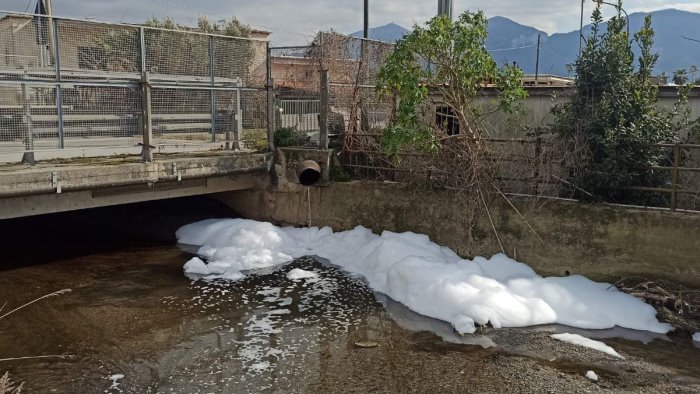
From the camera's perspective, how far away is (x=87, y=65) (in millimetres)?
10695

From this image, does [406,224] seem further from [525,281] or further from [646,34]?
[646,34]

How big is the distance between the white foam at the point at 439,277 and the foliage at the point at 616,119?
1.72 metres

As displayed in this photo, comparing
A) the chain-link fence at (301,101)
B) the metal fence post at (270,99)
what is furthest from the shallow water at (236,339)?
the chain-link fence at (301,101)

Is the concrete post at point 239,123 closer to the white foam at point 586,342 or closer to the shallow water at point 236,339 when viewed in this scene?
the shallow water at point 236,339

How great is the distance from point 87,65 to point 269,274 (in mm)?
5375

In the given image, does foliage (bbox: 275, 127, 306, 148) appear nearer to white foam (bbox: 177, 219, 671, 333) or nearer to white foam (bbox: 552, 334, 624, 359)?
white foam (bbox: 177, 219, 671, 333)

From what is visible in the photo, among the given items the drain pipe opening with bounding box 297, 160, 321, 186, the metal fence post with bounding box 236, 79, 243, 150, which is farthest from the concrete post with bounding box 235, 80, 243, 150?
the drain pipe opening with bounding box 297, 160, 321, 186

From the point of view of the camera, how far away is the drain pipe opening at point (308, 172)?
38.1ft

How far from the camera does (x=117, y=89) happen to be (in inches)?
394

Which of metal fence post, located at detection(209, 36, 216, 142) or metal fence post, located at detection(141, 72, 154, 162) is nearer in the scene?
metal fence post, located at detection(141, 72, 154, 162)

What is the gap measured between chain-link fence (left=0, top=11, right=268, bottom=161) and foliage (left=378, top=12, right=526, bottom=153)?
3858 mm

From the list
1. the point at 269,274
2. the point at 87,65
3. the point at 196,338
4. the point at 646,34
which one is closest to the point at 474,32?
the point at 646,34

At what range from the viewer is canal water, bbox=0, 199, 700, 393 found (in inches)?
237

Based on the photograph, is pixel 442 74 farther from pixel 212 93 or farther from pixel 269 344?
pixel 269 344
